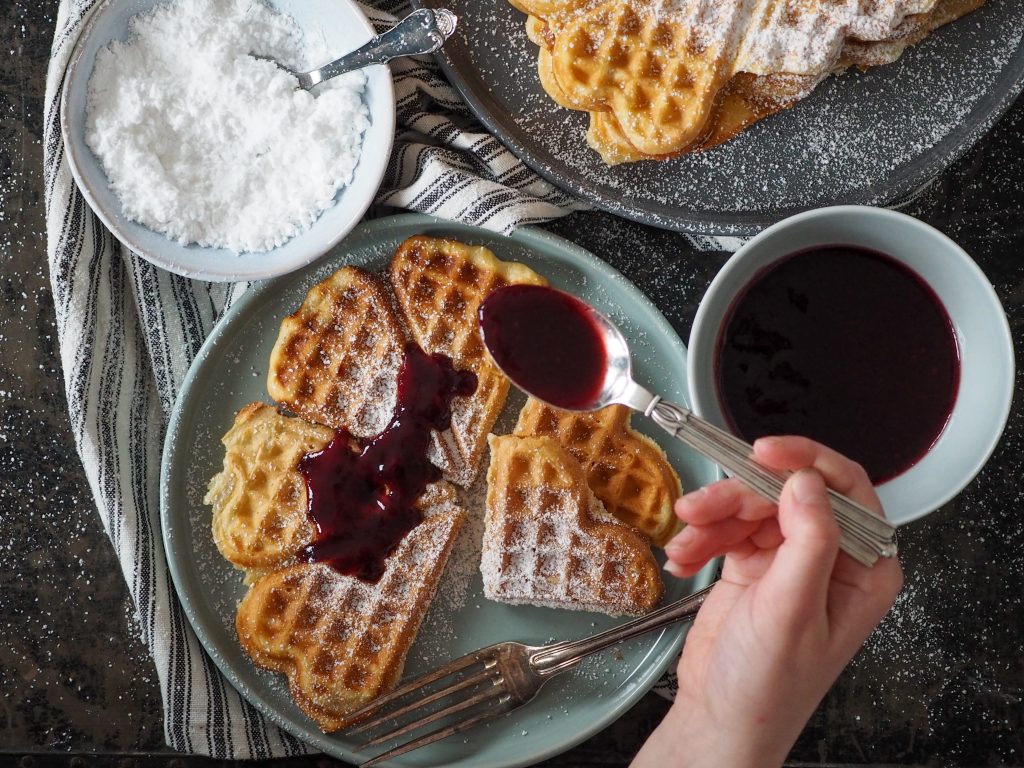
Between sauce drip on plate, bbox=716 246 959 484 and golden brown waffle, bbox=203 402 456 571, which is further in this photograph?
golden brown waffle, bbox=203 402 456 571

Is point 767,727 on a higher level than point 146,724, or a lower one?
higher

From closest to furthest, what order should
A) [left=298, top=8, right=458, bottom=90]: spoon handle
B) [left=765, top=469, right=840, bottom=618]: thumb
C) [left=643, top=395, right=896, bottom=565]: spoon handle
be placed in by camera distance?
[left=765, top=469, right=840, bottom=618]: thumb, [left=643, top=395, right=896, bottom=565]: spoon handle, [left=298, top=8, right=458, bottom=90]: spoon handle

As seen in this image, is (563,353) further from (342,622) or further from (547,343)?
(342,622)

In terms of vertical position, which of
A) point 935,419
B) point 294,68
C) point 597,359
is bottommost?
point 935,419

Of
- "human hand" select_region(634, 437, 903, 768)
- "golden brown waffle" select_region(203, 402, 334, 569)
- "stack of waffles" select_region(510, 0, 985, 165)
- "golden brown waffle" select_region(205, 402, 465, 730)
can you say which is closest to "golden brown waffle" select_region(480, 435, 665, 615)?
"golden brown waffle" select_region(205, 402, 465, 730)

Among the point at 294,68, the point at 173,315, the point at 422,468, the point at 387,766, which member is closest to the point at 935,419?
the point at 422,468

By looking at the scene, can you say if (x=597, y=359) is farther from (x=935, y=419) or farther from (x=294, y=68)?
(x=294, y=68)

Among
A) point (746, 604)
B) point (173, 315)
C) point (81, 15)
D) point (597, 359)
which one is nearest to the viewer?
point (746, 604)

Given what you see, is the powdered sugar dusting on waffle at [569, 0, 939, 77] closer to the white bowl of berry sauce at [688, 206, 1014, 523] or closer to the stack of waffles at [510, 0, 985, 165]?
the stack of waffles at [510, 0, 985, 165]
